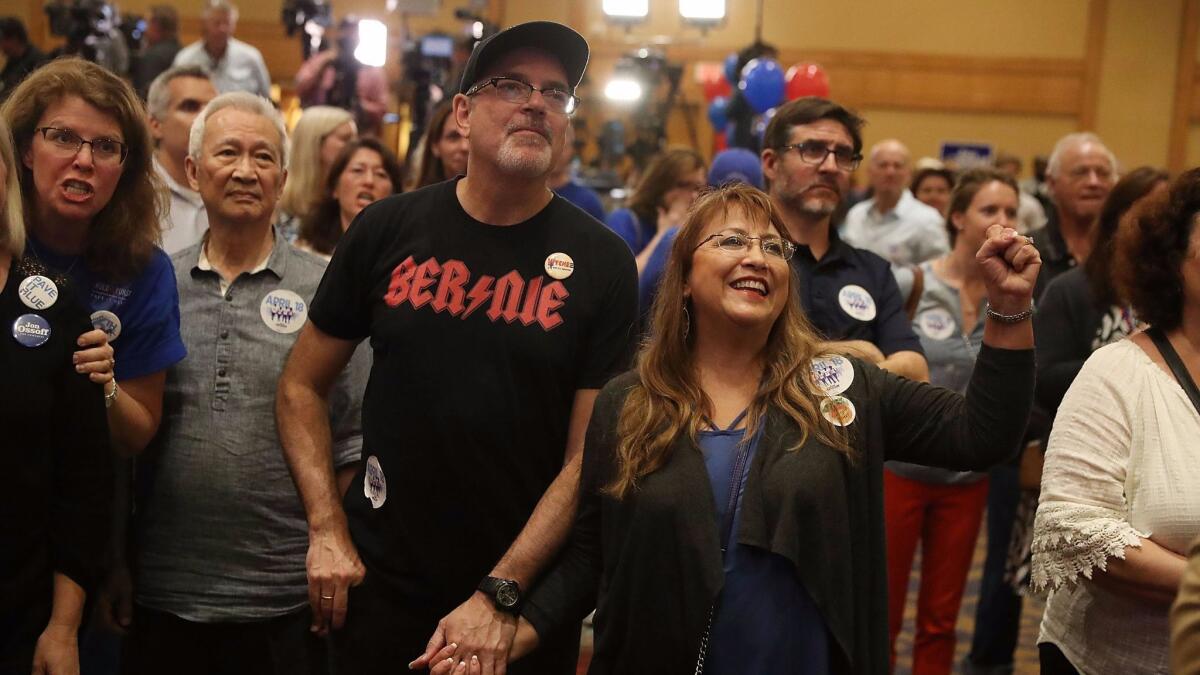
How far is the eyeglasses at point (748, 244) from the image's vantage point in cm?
203

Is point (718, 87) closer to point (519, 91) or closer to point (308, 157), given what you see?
point (308, 157)

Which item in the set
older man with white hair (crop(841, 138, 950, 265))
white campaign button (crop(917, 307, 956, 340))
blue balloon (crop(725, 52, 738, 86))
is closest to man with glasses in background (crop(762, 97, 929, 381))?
white campaign button (crop(917, 307, 956, 340))

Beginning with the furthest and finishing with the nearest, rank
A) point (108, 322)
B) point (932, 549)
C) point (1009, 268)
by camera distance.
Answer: point (932, 549)
point (108, 322)
point (1009, 268)

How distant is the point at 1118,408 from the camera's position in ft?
6.90

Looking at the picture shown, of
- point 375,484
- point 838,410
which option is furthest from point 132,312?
point 838,410

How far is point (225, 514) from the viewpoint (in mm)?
2551

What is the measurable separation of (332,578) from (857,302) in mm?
1373

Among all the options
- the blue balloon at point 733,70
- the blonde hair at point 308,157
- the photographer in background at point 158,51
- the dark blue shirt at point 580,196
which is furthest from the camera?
the blue balloon at point 733,70

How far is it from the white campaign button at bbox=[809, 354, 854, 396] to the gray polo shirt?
3.61ft

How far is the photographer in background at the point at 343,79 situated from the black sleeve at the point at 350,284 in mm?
5149

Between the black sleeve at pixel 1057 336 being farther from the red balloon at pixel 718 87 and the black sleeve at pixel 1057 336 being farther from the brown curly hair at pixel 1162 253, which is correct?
the red balloon at pixel 718 87

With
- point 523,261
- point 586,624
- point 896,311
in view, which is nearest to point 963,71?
point 586,624

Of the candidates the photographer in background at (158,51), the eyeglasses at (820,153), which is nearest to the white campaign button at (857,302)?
the eyeglasses at (820,153)

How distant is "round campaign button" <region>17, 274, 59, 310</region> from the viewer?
207 centimetres
